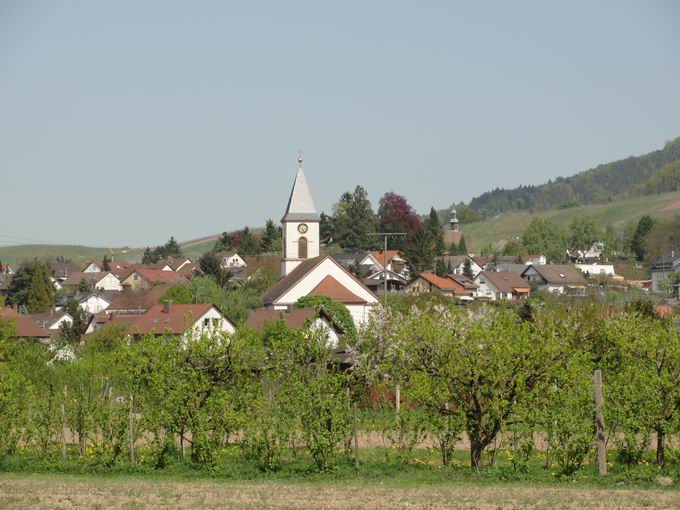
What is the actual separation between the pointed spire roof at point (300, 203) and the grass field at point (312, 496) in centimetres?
5678

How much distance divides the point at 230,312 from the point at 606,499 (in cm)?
5352

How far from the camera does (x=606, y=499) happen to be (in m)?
17.9

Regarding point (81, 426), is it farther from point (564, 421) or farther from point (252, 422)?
point (564, 421)

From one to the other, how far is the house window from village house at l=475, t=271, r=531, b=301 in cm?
4148

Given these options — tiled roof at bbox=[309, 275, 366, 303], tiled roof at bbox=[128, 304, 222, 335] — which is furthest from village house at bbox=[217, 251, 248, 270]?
tiled roof at bbox=[128, 304, 222, 335]

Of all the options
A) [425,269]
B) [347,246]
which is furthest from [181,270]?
[425,269]

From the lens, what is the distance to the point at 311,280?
2771 inches

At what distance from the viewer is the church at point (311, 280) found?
6925 centimetres

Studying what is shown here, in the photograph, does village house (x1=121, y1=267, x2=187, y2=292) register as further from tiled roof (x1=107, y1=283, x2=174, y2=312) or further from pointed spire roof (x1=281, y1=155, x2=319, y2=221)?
pointed spire roof (x1=281, y1=155, x2=319, y2=221)

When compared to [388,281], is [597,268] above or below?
above

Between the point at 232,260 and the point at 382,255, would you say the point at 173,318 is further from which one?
the point at 232,260

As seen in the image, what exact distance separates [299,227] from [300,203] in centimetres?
179

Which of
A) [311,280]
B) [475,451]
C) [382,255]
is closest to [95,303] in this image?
[382,255]

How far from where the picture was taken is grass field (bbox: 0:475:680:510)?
17.4m
